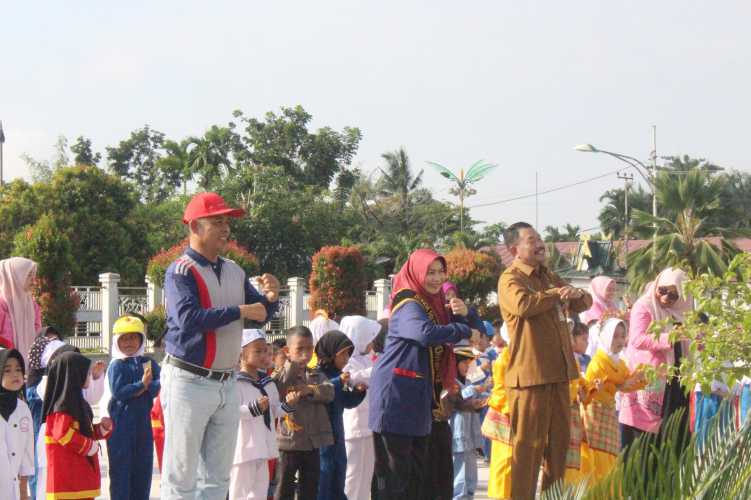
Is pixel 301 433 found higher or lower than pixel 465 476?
higher

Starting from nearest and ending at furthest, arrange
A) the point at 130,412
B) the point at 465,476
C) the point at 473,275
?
the point at 130,412 → the point at 465,476 → the point at 473,275

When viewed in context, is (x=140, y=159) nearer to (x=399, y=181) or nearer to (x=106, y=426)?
(x=399, y=181)

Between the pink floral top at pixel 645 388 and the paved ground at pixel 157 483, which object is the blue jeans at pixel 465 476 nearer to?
the paved ground at pixel 157 483

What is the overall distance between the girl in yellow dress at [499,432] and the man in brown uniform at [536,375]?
2.14ft

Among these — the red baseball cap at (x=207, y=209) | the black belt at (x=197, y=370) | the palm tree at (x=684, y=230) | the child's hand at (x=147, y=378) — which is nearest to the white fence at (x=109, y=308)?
the palm tree at (x=684, y=230)

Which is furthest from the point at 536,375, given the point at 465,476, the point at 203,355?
the point at 465,476

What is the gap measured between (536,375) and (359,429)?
7.30ft

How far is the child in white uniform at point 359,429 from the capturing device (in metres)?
8.42

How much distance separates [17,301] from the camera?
747 cm

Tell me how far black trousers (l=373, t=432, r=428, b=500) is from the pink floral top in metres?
2.21

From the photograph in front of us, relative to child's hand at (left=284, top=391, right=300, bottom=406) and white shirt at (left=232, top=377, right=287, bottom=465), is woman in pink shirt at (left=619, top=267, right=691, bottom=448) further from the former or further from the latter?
white shirt at (left=232, top=377, right=287, bottom=465)

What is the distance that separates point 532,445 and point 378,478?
96 centimetres

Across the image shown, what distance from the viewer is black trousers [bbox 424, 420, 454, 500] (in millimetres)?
7105

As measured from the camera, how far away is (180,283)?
19.0ft
